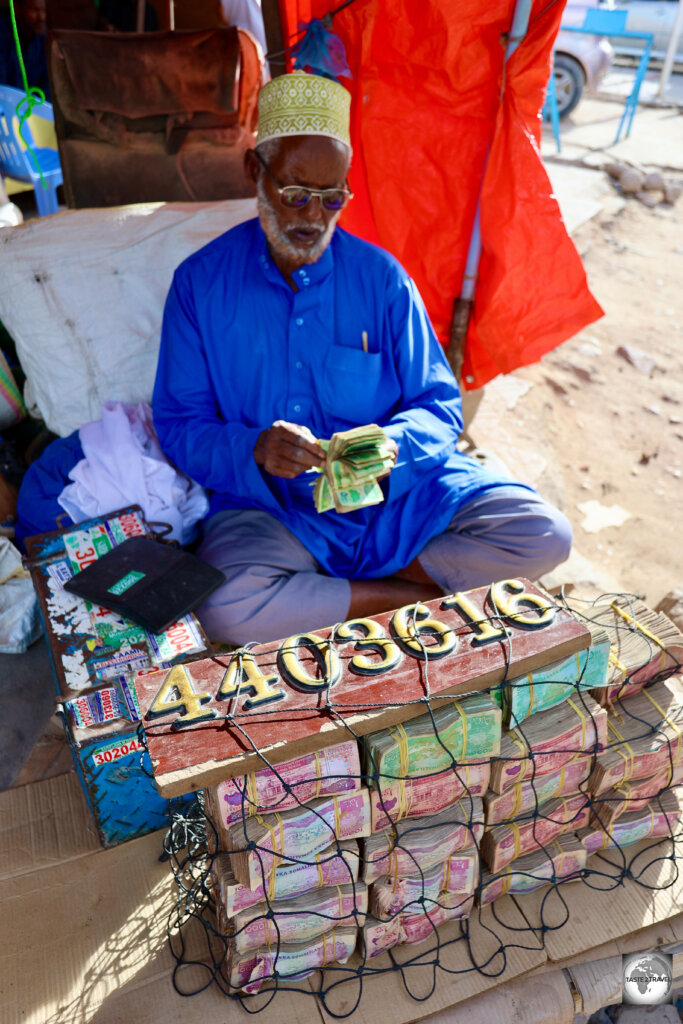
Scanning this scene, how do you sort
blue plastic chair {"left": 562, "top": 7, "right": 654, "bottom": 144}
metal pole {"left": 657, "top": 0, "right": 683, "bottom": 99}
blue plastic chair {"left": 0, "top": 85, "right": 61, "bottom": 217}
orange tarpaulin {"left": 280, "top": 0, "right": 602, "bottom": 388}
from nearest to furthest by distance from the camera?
orange tarpaulin {"left": 280, "top": 0, "right": 602, "bottom": 388}, blue plastic chair {"left": 0, "top": 85, "right": 61, "bottom": 217}, blue plastic chair {"left": 562, "top": 7, "right": 654, "bottom": 144}, metal pole {"left": 657, "top": 0, "right": 683, "bottom": 99}

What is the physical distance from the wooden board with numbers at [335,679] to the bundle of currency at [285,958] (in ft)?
1.59

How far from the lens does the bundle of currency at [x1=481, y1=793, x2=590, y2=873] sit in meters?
1.69

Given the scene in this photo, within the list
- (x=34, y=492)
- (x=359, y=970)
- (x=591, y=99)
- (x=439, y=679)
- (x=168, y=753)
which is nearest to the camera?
(x=168, y=753)

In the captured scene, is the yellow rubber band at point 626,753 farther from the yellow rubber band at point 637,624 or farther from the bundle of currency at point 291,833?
the bundle of currency at point 291,833

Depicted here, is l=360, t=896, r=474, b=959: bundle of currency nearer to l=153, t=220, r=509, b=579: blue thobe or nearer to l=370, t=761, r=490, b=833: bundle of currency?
l=370, t=761, r=490, b=833: bundle of currency

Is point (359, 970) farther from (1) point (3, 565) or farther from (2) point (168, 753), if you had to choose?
(1) point (3, 565)

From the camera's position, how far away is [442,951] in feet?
5.65

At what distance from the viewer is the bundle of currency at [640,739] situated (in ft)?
5.75

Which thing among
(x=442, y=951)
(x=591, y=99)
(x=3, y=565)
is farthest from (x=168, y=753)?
(x=591, y=99)

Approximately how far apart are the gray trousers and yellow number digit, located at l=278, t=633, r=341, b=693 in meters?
0.67

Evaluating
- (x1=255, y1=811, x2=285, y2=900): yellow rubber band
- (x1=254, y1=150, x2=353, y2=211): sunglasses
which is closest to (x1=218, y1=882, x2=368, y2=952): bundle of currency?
(x1=255, y1=811, x2=285, y2=900): yellow rubber band

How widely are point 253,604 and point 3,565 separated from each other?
858 mm

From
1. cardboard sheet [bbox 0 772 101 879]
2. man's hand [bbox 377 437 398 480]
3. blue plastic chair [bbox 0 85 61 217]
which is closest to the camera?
cardboard sheet [bbox 0 772 101 879]

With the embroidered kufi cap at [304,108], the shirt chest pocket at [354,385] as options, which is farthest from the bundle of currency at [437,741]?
the embroidered kufi cap at [304,108]
